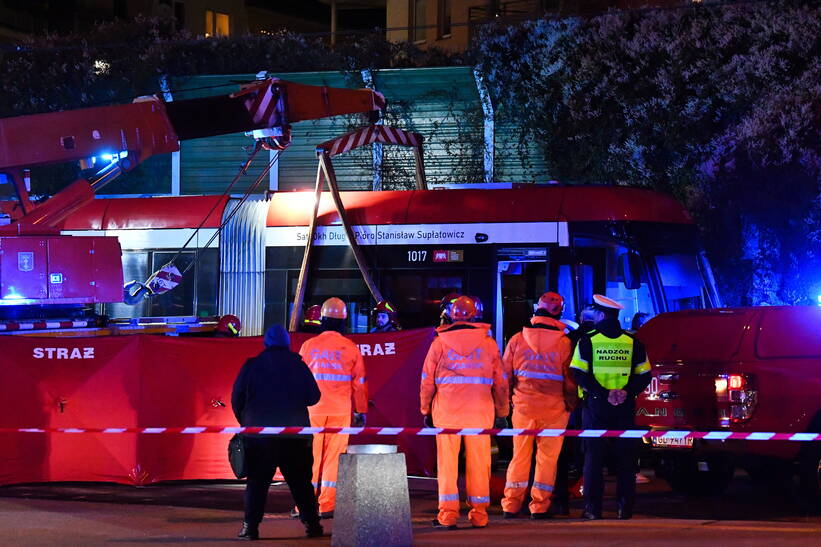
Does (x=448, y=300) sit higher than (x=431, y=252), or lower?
lower

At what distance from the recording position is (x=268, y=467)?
30.2ft

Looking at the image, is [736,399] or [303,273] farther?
[303,273]

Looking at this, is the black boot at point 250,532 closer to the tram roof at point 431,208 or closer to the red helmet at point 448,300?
the red helmet at point 448,300

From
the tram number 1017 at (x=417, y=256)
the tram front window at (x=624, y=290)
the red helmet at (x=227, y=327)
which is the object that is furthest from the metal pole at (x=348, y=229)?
the tram front window at (x=624, y=290)

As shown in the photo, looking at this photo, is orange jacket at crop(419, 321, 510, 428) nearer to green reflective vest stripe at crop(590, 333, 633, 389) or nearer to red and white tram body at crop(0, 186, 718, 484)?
green reflective vest stripe at crop(590, 333, 633, 389)

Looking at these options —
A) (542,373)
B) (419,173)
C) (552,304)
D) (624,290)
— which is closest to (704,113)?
(419,173)

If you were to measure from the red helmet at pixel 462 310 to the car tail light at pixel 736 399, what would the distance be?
7.59 ft

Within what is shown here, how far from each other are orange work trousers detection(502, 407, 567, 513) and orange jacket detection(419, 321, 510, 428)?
1.24 ft

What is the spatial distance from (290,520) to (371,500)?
6.56ft

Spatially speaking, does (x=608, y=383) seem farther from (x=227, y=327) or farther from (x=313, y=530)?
(x=227, y=327)

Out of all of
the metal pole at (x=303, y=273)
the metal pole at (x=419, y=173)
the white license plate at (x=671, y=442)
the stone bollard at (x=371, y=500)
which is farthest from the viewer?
the metal pole at (x=419, y=173)

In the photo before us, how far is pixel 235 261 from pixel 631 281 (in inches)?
217

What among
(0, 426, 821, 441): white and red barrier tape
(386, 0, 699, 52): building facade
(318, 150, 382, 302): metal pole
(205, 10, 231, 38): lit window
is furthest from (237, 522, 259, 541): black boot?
(205, 10, 231, 38): lit window

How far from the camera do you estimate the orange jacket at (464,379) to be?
9.94 metres
